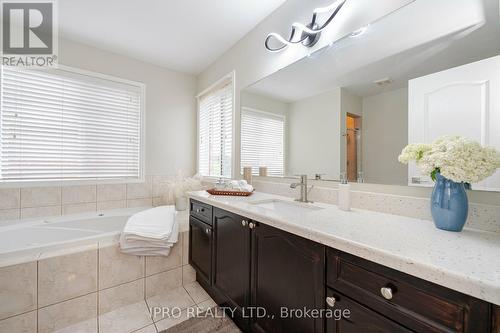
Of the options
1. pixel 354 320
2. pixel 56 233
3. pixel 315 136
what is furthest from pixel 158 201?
pixel 354 320

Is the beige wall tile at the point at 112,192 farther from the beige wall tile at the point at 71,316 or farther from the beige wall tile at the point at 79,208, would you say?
the beige wall tile at the point at 71,316

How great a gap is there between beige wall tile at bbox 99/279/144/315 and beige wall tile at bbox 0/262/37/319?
1.30 ft

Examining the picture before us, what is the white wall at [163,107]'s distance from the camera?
94.3 inches

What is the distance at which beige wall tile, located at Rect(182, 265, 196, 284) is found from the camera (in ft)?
6.39

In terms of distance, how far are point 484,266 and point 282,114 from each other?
1449 mm

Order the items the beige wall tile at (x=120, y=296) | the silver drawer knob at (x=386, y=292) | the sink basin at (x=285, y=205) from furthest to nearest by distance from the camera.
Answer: the beige wall tile at (x=120, y=296), the sink basin at (x=285, y=205), the silver drawer knob at (x=386, y=292)

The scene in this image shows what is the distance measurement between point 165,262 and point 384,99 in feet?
6.92

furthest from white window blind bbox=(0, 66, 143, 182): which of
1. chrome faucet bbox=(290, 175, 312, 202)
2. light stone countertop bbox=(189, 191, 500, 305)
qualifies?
light stone countertop bbox=(189, 191, 500, 305)

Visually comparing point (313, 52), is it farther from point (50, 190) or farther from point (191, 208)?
point (50, 190)

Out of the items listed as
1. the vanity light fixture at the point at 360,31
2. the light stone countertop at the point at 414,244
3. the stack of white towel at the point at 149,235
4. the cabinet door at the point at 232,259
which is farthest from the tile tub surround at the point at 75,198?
the vanity light fixture at the point at 360,31

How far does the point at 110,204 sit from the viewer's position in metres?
2.44

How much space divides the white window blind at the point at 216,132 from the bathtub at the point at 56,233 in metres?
0.72

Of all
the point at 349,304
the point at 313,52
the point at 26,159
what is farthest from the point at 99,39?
the point at 349,304

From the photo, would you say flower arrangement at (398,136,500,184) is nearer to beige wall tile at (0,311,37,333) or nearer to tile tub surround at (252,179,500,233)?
tile tub surround at (252,179,500,233)
